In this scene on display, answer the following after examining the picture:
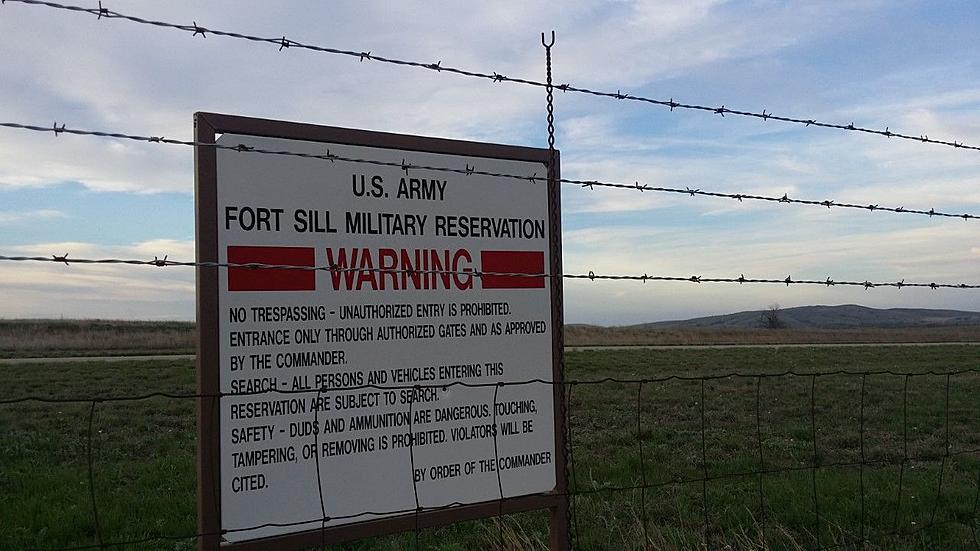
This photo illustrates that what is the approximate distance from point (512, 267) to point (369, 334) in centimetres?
87

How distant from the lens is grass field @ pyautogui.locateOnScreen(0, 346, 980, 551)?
5.49 meters

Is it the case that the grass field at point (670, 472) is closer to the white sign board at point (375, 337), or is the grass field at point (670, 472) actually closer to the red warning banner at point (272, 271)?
the white sign board at point (375, 337)

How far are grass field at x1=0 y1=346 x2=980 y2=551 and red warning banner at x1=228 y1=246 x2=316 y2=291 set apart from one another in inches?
69.4

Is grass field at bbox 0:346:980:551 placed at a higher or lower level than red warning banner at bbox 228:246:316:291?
lower

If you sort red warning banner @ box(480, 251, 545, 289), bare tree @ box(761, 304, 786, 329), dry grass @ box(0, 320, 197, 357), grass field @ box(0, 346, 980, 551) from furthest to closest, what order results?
1. bare tree @ box(761, 304, 786, 329)
2. dry grass @ box(0, 320, 197, 357)
3. grass field @ box(0, 346, 980, 551)
4. red warning banner @ box(480, 251, 545, 289)

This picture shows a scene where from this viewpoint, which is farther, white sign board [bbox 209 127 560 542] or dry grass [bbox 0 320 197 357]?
dry grass [bbox 0 320 197 357]

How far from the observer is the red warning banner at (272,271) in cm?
345

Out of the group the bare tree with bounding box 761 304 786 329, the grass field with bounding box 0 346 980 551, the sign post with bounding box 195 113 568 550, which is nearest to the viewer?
the sign post with bounding box 195 113 568 550

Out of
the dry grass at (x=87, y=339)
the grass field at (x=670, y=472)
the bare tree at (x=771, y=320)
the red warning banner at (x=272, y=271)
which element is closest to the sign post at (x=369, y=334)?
the red warning banner at (x=272, y=271)

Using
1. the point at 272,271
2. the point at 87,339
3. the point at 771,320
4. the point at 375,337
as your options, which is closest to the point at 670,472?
the point at 375,337

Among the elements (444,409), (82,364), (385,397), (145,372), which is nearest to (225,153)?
(385,397)

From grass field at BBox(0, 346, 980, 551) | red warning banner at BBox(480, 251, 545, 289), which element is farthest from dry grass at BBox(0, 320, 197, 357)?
red warning banner at BBox(480, 251, 545, 289)

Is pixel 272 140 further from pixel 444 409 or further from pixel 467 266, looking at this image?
pixel 444 409

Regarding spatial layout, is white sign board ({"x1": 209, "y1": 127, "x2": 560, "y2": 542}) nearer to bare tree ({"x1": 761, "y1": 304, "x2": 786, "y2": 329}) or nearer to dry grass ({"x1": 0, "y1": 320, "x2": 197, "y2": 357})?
dry grass ({"x1": 0, "y1": 320, "x2": 197, "y2": 357})
